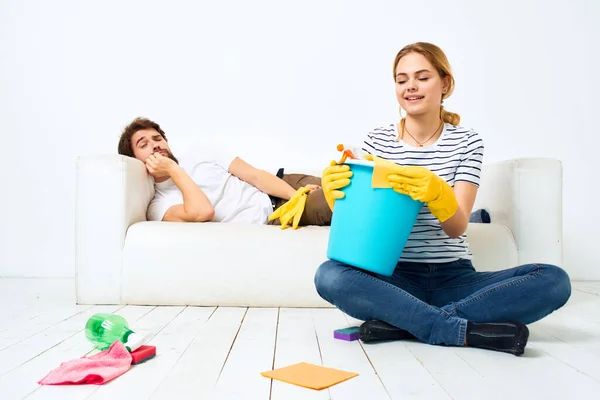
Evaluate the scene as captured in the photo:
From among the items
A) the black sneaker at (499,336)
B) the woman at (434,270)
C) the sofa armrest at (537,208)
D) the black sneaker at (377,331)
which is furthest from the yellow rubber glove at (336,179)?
the sofa armrest at (537,208)

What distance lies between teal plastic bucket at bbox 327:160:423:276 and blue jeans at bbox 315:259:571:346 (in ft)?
0.26

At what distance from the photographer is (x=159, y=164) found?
2.42 meters

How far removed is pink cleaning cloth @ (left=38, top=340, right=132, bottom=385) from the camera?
1.23m

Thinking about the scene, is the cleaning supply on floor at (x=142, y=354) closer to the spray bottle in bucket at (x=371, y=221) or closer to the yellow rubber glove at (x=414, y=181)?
the spray bottle in bucket at (x=371, y=221)

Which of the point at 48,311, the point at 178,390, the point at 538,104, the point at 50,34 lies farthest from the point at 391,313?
the point at 50,34

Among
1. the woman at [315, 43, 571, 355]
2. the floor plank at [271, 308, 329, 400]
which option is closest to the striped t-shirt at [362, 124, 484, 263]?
the woman at [315, 43, 571, 355]

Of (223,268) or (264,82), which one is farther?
(264,82)

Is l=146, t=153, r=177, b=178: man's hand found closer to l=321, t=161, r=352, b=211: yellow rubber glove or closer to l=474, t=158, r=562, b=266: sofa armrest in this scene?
l=321, t=161, r=352, b=211: yellow rubber glove

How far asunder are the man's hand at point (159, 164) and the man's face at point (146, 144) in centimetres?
6

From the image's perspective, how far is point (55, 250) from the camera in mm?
3199

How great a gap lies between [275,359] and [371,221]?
0.39 m

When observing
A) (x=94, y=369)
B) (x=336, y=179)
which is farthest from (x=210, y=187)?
(x=94, y=369)

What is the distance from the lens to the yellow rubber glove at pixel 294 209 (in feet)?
7.44

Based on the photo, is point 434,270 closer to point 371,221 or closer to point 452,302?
point 452,302
